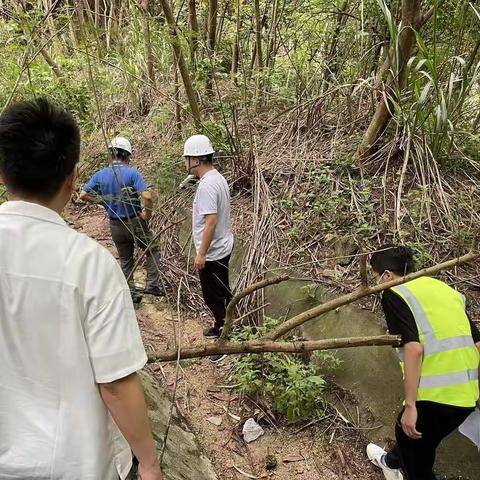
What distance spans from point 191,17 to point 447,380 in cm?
493

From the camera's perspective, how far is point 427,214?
3.75 m

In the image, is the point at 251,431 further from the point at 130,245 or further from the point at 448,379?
the point at 130,245

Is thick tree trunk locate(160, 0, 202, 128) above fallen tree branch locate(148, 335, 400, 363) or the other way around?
above

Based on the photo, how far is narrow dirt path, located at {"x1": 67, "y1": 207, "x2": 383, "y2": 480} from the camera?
287cm

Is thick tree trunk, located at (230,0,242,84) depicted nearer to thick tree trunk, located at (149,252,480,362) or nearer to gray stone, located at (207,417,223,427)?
gray stone, located at (207,417,223,427)

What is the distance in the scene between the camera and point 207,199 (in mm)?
3402

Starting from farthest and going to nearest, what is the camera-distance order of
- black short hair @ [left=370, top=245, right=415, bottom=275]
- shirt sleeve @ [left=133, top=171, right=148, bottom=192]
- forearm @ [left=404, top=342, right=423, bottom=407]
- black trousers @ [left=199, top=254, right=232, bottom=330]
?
shirt sleeve @ [left=133, top=171, right=148, bottom=192]
black trousers @ [left=199, top=254, right=232, bottom=330]
black short hair @ [left=370, top=245, right=415, bottom=275]
forearm @ [left=404, top=342, right=423, bottom=407]

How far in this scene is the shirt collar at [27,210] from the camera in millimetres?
1070

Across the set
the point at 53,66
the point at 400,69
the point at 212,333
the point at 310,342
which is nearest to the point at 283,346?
the point at 310,342

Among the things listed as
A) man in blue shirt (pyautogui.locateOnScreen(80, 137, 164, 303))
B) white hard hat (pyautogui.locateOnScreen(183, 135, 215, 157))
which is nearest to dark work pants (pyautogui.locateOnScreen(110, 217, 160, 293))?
man in blue shirt (pyautogui.locateOnScreen(80, 137, 164, 303))

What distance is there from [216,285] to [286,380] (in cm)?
102

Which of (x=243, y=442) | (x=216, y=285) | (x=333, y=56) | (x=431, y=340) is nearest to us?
(x=431, y=340)

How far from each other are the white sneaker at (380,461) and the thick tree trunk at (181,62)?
3782 mm

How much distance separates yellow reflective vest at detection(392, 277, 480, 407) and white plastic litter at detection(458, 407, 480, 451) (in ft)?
0.77
